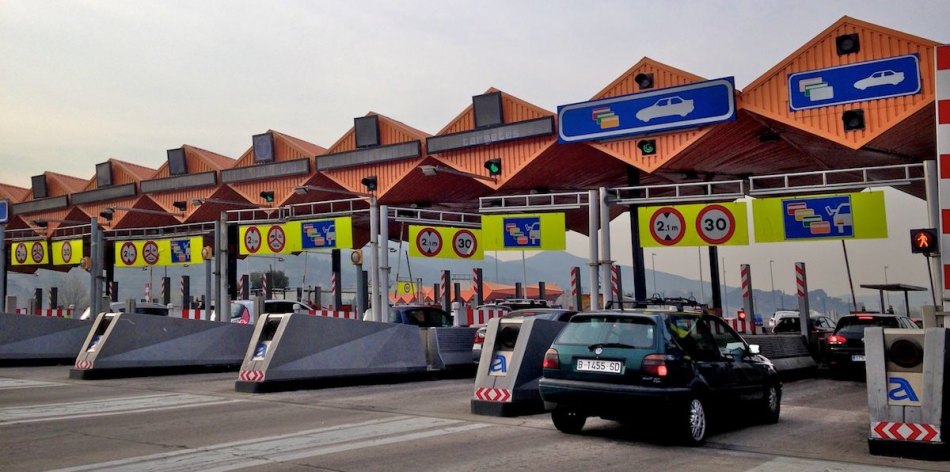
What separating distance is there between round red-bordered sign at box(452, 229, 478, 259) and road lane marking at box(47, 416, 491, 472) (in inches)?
703

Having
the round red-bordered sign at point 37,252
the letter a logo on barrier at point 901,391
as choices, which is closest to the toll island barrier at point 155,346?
the letter a logo on barrier at point 901,391

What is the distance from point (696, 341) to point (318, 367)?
28.6 feet

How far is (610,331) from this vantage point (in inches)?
346

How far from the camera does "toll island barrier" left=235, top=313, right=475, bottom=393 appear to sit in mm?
14711

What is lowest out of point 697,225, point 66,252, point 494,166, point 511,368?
point 511,368

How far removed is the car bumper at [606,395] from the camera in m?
8.11

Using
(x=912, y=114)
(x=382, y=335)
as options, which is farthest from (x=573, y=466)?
(x=912, y=114)

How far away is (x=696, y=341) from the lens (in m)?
9.02

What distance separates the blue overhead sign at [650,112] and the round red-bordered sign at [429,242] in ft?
20.1

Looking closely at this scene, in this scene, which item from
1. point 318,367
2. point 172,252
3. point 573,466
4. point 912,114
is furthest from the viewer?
point 172,252

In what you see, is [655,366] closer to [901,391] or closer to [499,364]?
[901,391]

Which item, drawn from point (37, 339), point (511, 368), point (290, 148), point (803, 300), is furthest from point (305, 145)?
point (511, 368)

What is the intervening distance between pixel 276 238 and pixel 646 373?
75.2 ft

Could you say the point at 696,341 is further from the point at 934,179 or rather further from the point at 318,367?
the point at 934,179
